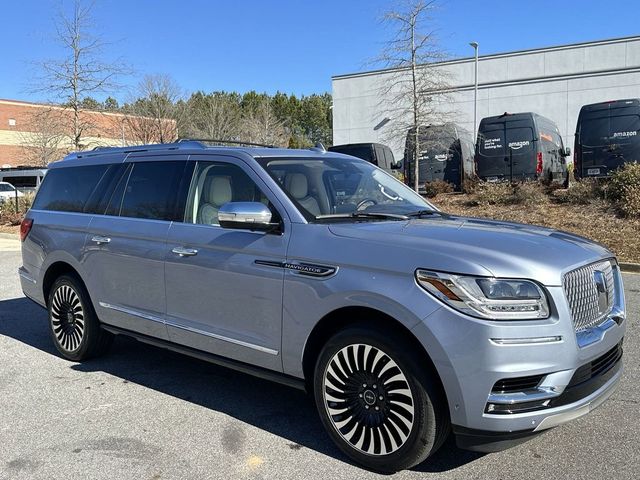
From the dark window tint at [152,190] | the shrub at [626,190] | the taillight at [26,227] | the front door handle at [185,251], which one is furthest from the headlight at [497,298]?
the shrub at [626,190]

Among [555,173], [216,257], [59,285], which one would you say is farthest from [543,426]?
[555,173]

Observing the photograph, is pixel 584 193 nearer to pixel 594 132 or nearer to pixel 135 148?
pixel 594 132

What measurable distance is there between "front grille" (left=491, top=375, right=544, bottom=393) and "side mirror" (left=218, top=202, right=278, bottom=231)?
163cm

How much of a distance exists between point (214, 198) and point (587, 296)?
101 inches

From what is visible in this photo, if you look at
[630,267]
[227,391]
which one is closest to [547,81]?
[630,267]

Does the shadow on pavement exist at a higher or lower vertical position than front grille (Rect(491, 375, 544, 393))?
lower

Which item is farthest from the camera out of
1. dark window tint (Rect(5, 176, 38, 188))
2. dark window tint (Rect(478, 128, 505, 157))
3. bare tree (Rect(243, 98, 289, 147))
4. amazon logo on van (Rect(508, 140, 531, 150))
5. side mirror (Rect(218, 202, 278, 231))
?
bare tree (Rect(243, 98, 289, 147))

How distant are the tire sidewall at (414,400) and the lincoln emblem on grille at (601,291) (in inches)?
43.6

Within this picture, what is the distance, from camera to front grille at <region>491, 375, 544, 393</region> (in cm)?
280

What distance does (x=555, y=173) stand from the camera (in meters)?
17.3

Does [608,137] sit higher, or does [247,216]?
[608,137]

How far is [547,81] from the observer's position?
1387 inches

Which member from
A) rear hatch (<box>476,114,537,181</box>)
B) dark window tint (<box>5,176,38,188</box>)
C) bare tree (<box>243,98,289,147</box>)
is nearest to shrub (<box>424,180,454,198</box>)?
rear hatch (<box>476,114,537,181</box>)

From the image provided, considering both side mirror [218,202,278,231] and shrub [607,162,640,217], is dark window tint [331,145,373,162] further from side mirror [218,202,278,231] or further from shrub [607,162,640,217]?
side mirror [218,202,278,231]
